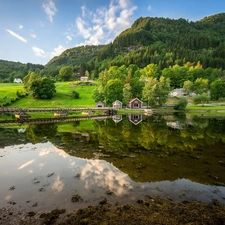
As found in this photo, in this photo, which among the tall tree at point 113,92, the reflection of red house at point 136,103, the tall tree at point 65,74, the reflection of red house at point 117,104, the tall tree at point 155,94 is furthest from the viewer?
the tall tree at point 65,74

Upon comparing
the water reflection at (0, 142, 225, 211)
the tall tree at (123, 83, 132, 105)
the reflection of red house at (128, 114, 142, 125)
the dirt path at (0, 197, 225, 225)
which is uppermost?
the tall tree at (123, 83, 132, 105)

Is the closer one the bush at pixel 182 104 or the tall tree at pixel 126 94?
the bush at pixel 182 104

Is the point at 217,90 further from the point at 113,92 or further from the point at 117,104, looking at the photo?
the point at 113,92

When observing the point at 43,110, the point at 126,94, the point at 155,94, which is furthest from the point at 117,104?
the point at 43,110

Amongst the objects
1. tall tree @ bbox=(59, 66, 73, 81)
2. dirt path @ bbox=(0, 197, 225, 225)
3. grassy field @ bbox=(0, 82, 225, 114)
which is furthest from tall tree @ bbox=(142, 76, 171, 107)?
tall tree @ bbox=(59, 66, 73, 81)

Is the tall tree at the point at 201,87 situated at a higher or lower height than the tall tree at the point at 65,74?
lower

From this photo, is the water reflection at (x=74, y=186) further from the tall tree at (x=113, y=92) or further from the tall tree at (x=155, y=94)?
the tall tree at (x=155, y=94)

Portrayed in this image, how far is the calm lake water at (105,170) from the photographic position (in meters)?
14.2

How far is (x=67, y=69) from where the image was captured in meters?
156

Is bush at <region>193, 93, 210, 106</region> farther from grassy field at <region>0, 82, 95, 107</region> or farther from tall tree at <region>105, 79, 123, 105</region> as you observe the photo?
grassy field at <region>0, 82, 95, 107</region>

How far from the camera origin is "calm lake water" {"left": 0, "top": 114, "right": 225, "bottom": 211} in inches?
561

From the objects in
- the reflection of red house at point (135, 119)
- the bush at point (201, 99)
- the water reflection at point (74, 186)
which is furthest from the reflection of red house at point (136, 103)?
the water reflection at point (74, 186)

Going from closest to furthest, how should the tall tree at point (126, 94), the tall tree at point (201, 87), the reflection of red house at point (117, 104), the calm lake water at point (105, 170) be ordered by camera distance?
1. the calm lake water at point (105, 170)
2. the reflection of red house at point (117, 104)
3. the tall tree at point (126, 94)
4. the tall tree at point (201, 87)

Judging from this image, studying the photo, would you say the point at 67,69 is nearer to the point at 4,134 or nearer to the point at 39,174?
the point at 4,134
